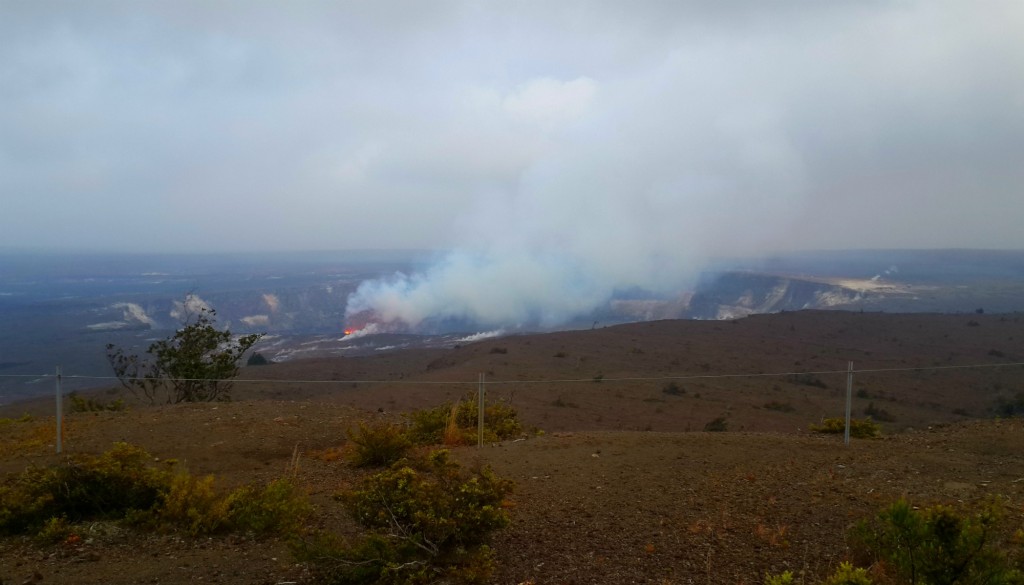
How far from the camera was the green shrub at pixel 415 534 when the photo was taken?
14.8ft

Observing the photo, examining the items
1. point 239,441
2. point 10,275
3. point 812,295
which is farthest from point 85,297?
point 812,295

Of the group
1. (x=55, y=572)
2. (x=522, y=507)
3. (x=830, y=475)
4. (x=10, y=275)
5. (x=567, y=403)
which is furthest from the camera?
(x=10, y=275)

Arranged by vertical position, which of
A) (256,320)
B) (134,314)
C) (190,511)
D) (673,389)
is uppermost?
(190,511)

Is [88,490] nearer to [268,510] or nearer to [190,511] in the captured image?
[190,511]

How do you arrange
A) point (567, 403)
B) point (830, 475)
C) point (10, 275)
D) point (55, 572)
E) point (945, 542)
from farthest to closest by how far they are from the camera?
point (10, 275), point (567, 403), point (830, 475), point (55, 572), point (945, 542)

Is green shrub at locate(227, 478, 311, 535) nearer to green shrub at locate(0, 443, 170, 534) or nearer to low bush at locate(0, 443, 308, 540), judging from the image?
low bush at locate(0, 443, 308, 540)

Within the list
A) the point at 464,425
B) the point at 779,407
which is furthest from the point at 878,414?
the point at 464,425

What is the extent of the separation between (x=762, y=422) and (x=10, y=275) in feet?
254

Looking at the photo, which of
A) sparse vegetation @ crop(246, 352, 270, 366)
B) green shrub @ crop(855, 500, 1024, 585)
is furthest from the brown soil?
sparse vegetation @ crop(246, 352, 270, 366)

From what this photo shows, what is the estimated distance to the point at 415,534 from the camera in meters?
4.77

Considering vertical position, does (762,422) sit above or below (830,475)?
below

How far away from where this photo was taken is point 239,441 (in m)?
9.48

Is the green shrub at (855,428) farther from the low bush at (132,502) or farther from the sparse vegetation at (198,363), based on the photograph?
the sparse vegetation at (198,363)

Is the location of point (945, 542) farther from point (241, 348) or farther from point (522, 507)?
point (241, 348)
